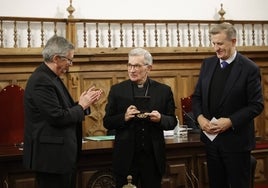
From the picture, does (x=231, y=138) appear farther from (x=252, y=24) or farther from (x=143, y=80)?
(x=252, y=24)

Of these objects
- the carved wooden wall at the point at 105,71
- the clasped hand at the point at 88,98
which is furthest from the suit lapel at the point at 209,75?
the carved wooden wall at the point at 105,71

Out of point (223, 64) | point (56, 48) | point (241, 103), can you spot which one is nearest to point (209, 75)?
point (223, 64)

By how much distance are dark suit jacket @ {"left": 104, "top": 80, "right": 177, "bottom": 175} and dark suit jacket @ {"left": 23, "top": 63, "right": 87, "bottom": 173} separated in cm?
36

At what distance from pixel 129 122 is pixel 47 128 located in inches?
22.5

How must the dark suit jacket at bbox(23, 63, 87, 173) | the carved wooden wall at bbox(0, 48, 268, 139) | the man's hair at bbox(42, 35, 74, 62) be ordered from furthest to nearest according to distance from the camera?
the carved wooden wall at bbox(0, 48, 268, 139), the man's hair at bbox(42, 35, 74, 62), the dark suit jacket at bbox(23, 63, 87, 173)

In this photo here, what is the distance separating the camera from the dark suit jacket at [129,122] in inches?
107

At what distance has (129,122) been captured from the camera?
2752 mm

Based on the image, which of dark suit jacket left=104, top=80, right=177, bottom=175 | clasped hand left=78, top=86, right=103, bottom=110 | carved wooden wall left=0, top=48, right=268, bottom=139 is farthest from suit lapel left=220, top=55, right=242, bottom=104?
carved wooden wall left=0, top=48, right=268, bottom=139

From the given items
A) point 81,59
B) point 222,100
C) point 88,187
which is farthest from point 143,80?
point 81,59

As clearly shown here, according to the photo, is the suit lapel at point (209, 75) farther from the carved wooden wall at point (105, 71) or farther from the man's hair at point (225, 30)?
the carved wooden wall at point (105, 71)

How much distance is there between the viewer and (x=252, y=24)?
6.84 metres

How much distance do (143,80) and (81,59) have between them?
3023 mm

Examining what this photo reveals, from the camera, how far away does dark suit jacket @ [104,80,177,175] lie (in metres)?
2.72

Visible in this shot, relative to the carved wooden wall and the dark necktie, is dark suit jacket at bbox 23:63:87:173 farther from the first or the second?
the carved wooden wall
